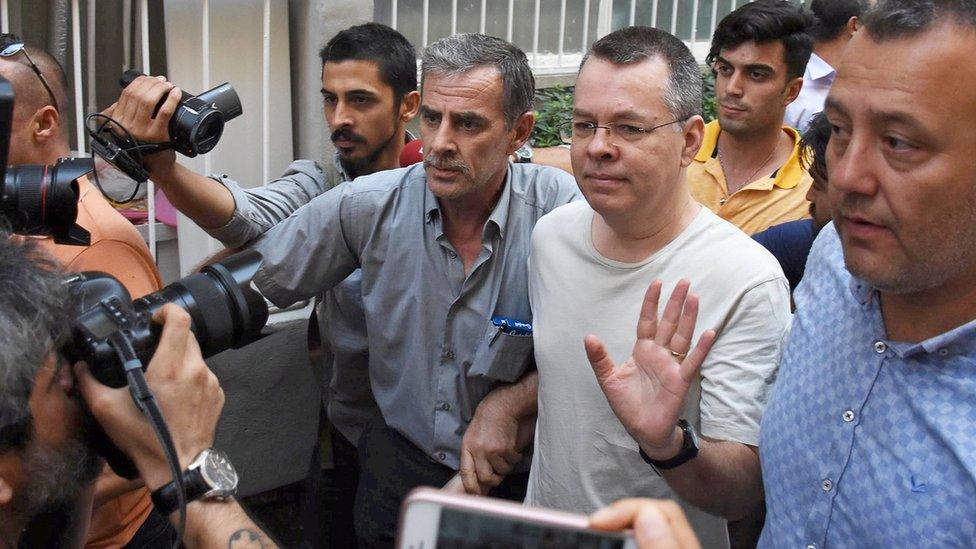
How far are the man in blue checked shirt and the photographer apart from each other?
3.41ft

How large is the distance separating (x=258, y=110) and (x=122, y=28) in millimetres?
651

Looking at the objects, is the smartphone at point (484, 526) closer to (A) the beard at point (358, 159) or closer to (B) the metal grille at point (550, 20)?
(A) the beard at point (358, 159)

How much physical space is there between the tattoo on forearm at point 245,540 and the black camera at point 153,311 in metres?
0.34

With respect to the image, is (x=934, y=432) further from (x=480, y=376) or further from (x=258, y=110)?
(x=258, y=110)

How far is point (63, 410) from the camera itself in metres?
1.68

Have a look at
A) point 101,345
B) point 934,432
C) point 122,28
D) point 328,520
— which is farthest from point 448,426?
point 122,28

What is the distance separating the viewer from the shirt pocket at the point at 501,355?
2.65 metres

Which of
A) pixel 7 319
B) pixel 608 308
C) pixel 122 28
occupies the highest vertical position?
pixel 122 28

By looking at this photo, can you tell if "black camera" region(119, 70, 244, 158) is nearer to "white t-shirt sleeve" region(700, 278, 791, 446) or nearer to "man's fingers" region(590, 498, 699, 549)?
"white t-shirt sleeve" region(700, 278, 791, 446)

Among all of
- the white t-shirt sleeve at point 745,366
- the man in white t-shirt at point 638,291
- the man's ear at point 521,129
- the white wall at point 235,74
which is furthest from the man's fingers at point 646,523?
the white wall at point 235,74

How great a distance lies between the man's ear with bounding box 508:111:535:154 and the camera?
2973 millimetres

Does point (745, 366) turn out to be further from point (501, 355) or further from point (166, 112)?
point (166, 112)

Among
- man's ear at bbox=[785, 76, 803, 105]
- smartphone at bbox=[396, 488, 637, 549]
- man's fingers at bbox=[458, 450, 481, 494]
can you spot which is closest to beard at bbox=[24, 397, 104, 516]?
smartphone at bbox=[396, 488, 637, 549]

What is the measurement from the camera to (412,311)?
9.13 ft
